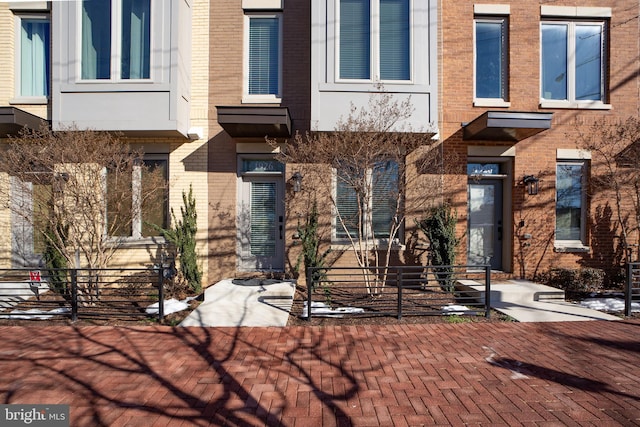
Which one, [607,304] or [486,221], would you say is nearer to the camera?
[607,304]

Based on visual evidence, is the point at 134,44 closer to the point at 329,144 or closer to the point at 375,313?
the point at 329,144

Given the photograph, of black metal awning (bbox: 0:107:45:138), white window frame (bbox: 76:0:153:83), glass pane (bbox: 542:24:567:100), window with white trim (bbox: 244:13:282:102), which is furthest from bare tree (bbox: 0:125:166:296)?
glass pane (bbox: 542:24:567:100)

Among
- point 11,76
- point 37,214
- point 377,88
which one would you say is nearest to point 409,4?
point 377,88

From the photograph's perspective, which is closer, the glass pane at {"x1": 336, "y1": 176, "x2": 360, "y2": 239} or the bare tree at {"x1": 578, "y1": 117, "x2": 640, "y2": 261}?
the bare tree at {"x1": 578, "y1": 117, "x2": 640, "y2": 261}

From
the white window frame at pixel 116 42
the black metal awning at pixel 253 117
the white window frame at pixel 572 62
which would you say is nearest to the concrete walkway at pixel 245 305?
the black metal awning at pixel 253 117

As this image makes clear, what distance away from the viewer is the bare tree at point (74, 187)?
552 cm

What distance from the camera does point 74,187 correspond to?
18.2ft

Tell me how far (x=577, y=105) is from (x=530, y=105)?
3.67 ft

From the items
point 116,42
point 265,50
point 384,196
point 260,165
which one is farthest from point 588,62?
point 116,42

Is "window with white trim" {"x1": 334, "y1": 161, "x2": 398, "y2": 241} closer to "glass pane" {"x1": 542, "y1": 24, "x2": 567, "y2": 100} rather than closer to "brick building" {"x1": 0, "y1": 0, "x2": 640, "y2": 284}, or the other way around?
"brick building" {"x1": 0, "y1": 0, "x2": 640, "y2": 284}

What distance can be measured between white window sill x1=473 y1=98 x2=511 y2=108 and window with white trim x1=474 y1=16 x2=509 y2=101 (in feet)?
0.50

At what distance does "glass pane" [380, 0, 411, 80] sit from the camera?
6977 mm

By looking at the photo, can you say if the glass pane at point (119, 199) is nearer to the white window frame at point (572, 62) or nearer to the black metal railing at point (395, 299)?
the black metal railing at point (395, 299)

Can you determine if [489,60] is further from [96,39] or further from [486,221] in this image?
[96,39]
